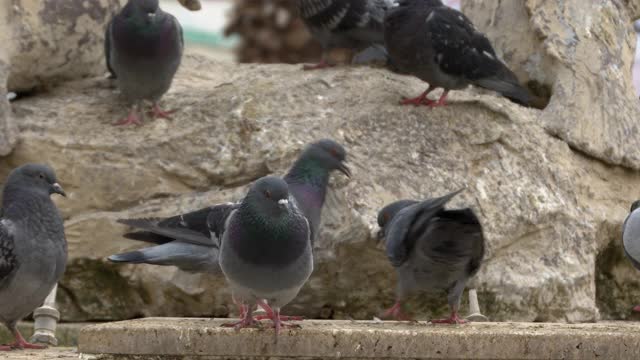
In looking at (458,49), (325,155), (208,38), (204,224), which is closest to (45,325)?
(204,224)

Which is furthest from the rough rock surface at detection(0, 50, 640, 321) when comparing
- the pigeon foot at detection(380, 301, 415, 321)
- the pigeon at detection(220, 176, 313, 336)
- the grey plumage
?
the pigeon at detection(220, 176, 313, 336)

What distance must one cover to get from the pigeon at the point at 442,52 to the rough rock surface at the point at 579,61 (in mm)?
475

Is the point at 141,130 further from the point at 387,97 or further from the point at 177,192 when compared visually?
the point at 387,97

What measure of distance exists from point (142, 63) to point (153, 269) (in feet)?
5.06

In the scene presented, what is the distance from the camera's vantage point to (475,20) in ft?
32.5

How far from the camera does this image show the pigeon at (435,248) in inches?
231

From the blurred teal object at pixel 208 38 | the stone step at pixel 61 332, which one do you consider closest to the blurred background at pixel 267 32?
the blurred teal object at pixel 208 38

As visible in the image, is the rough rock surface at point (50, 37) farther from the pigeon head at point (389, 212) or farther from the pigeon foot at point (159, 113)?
the pigeon head at point (389, 212)

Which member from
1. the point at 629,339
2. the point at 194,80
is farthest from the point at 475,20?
the point at 629,339

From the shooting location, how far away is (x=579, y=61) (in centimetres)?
Result: 923

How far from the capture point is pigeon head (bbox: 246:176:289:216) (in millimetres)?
5402

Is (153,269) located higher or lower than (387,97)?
lower

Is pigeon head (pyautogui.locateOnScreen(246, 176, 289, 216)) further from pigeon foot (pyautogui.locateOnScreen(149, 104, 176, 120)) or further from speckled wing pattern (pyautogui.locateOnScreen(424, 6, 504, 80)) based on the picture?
speckled wing pattern (pyautogui.locateOnScreen(424, 6, 504, 80))

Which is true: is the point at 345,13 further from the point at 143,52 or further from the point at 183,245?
the point at 183,245
